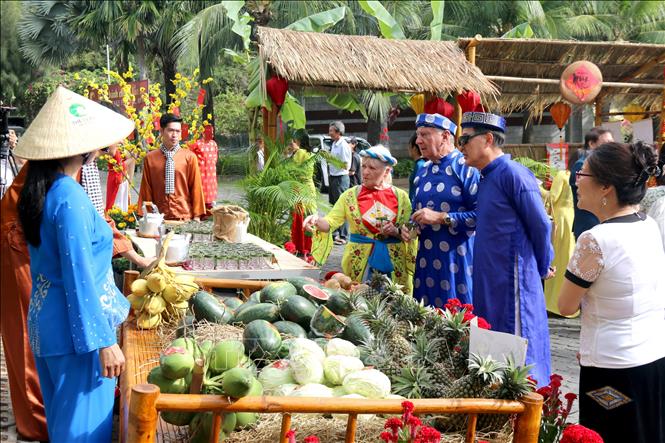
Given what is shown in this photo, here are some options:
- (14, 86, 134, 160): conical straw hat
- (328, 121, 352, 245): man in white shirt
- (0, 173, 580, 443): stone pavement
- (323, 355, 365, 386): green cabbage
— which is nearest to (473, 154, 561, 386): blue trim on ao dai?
(0, 173, 580, 443): stone pavement

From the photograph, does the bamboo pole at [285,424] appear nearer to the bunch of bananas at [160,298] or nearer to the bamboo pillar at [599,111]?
the bunch of bananas at [160,298]

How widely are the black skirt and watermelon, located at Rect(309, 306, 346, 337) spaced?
3.32 ft

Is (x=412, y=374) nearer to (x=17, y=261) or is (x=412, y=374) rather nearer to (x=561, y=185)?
(x=17, y=261)

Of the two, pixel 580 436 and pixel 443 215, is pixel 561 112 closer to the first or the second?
pixel 443 215

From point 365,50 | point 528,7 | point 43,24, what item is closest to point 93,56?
point 43,24

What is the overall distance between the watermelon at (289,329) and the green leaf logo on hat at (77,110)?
1.12 meters

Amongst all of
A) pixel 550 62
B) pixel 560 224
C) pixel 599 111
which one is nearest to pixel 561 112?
pixel 599 111

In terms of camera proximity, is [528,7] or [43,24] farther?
[43,24]

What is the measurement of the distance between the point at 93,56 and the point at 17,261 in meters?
40.7

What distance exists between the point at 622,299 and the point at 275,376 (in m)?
1.33

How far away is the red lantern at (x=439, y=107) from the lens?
875 centimetres

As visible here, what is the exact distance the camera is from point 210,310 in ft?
10.5

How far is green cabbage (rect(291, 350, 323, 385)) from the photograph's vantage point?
7.97 feet

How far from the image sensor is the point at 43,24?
30.4 m
